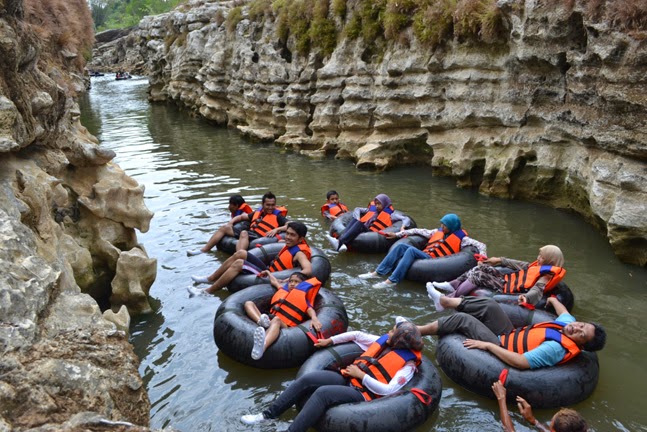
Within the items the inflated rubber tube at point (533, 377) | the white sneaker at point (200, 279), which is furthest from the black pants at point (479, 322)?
the white sneaker at point (200, 279)

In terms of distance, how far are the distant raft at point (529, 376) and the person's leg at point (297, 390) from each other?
161cm

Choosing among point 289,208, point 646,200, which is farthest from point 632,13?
point 289,208

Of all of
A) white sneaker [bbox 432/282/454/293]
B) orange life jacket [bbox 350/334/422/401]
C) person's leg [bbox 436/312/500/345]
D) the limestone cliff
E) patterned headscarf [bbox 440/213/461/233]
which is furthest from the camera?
patterned headscarf [bbox 440/213/461/233]

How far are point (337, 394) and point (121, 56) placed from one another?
7996 cm

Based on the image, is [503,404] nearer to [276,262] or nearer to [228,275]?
[276,262]

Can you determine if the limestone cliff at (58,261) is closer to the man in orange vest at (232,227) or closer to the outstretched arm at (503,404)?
the man in orange vest at (232,227)

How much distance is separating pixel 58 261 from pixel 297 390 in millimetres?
3062

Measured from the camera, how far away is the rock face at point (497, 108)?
1010 centimetres

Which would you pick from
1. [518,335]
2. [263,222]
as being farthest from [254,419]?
[263,222]

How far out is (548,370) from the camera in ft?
20.2

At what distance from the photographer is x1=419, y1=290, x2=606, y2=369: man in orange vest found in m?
6.20

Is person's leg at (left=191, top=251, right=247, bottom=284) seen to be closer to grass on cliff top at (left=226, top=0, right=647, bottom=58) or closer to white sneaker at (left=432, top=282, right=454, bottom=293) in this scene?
white sneaker at (left=432, top=282, right=454, bottom=293)

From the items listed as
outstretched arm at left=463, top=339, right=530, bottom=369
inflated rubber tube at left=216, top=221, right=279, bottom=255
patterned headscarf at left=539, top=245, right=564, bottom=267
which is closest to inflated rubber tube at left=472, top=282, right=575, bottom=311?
patterned headscarf at left=539, top=245, right=564, bottom=267

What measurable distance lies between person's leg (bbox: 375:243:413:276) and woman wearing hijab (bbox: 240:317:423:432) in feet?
11.4
